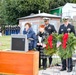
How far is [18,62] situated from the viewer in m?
5.29

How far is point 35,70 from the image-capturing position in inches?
209

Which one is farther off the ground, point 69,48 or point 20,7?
point 20,7

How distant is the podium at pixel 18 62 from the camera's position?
5191mm

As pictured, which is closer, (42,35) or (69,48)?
(69,48)

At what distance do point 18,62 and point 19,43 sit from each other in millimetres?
404

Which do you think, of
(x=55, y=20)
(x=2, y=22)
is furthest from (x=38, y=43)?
(x=2, y=22)

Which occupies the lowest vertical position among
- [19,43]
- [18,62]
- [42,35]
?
[18,62]

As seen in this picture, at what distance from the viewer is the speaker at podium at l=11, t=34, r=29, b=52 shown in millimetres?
5246

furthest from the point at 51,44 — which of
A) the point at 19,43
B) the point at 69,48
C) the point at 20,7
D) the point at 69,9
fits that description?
the point at 69,9

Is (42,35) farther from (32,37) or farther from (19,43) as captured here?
(19,43)

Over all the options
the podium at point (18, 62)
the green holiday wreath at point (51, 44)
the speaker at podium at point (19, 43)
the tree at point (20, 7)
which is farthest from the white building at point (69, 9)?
the podium at point (18, 62)

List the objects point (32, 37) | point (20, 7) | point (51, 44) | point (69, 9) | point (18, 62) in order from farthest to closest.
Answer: point (69, 9), point (20, 7), point (32, 37), point (51, 44), point (18, 62)

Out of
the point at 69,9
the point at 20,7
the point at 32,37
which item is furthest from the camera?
the point at 69,9

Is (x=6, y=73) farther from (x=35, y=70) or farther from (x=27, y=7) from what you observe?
(x=27, y=7)
